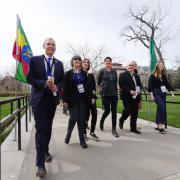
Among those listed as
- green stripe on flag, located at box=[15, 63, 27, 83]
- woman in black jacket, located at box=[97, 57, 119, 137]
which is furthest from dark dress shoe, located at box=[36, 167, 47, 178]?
green stripe on flag, located at box=[15, 63, 27, 83]

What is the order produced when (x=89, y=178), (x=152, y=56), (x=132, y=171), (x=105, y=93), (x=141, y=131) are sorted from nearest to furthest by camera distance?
1. (x=89, y=178)
2. (x=132, y=171)
3. (x=105, y=93)
4. (x=141, y=131)
5. (x=152, y=56)

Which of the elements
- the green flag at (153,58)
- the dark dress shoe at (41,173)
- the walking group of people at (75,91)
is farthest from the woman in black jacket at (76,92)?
the green flag at (153,58)

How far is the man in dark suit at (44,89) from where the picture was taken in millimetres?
4633

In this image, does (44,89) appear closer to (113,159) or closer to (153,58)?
(113,159)

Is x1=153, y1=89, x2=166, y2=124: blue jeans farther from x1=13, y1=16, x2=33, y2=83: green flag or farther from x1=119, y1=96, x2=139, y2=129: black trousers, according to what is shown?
x1=13, y1=16, x2=33, y2=83: green flag

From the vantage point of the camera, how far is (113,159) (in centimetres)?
543

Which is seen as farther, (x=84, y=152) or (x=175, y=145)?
(x=175, y=145)

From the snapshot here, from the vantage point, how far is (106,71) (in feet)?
26.3

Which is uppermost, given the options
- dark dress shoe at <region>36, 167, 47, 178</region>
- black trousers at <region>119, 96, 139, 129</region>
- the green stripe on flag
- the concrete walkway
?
the green stripe on flag

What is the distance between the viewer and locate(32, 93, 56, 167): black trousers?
453cm

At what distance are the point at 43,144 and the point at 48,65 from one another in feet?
4.12

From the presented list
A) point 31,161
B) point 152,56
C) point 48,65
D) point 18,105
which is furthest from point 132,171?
point 152,56

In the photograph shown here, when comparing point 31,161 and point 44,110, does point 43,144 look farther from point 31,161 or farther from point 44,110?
point 31,161

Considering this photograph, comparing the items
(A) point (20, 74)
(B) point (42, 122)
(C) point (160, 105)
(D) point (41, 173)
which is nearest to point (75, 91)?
(B) point (42, 122)
